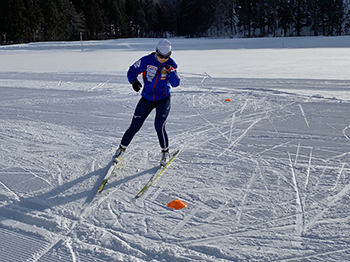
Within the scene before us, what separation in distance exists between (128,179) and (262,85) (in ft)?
21.9

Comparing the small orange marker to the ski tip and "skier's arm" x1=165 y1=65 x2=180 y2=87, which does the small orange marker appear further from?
"skier's arm" x1=165 y1=65 x2=180 y2=87

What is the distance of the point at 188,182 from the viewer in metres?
3.96

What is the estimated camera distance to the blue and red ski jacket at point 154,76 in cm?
396

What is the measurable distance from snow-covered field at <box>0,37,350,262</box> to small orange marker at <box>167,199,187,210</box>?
68 mm

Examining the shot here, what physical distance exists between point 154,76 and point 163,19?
66240 mm

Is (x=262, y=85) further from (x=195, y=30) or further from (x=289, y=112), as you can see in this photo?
(x=195, y=30)

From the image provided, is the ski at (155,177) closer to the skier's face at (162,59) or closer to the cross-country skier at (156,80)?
the cross-country skier at (156,80)

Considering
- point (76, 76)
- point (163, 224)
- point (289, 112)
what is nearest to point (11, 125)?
point (163, 224)

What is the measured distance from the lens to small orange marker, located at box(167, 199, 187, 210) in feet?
11.0

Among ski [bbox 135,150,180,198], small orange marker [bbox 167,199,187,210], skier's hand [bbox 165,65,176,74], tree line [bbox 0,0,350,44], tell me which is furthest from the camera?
tree line [bbox 0,0,350,44]

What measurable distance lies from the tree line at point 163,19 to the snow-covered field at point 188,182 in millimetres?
36109

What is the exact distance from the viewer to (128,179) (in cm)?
404

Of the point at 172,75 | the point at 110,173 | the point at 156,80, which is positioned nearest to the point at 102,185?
the point at 110,173

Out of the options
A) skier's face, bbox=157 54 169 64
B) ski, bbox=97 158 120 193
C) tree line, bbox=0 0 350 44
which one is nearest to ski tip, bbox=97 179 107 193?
ski, bbox=97 158 120 193
